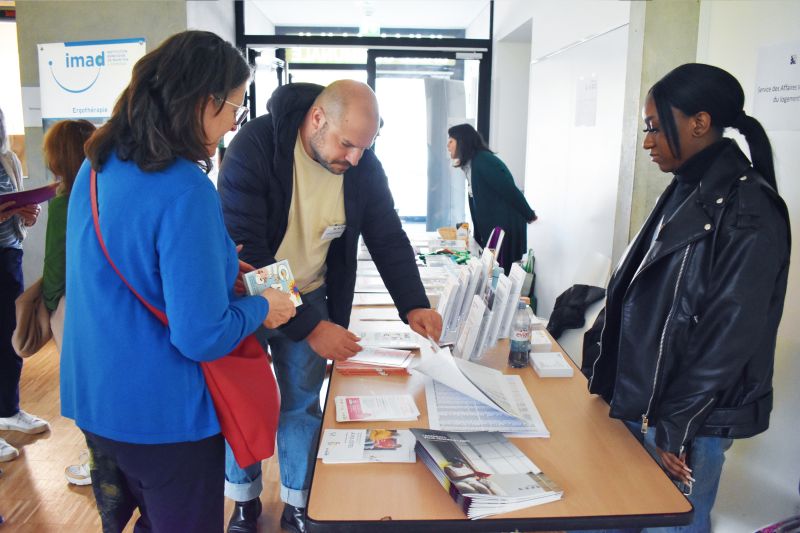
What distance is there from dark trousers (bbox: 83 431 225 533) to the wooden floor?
108 centimetres

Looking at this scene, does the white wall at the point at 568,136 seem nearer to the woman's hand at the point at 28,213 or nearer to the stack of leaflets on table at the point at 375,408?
the stack of leaflets on table at the point at 375,408

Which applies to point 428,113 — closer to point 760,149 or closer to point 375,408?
point 760,149

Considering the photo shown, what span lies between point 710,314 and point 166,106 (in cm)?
116

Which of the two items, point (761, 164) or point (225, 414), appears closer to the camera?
point (225, 414)

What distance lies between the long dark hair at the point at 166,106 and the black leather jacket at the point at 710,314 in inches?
39.2

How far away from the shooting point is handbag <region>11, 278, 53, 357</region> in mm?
2242

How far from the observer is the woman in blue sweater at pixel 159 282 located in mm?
1069

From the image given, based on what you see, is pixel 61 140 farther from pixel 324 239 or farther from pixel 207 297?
pixel 207 297

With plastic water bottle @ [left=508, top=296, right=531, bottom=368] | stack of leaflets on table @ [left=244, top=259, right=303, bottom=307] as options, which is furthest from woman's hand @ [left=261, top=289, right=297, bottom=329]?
plastic water bottle @ [left=508, top=296, right=531, bottom=368]

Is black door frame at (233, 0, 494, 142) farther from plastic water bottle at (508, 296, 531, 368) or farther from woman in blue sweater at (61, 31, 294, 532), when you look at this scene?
woman in blue sweater at (61, 31, 294, 532)

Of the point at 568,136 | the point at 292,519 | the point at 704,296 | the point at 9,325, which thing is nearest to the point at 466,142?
the point at 568,136

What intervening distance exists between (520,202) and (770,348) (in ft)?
8.91

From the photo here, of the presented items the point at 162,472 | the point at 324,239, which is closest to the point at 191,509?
the point at 162,472

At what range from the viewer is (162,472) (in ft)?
3.90
